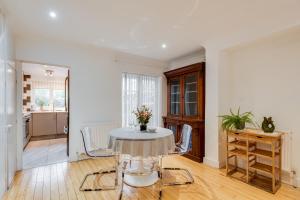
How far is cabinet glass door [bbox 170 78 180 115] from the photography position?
4457 mm

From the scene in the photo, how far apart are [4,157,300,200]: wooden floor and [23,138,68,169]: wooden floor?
1.38 ft

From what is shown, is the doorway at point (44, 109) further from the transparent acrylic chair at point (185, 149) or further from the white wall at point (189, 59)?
the white wall at point (189, 59)

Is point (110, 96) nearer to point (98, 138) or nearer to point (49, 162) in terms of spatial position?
point (98, 138)

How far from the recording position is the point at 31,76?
6.48 metres

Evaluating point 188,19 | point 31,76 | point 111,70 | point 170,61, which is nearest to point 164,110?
point 170,61

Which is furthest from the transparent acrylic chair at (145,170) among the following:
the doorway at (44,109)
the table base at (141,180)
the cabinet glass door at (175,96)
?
the doorway at (44,109)

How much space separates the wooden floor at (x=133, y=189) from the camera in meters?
2.35

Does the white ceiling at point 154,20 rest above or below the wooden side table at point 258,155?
above

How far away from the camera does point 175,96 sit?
461cm

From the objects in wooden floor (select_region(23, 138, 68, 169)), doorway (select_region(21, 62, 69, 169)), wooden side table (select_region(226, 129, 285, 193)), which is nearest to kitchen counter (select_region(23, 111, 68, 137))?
doorway (select_region(21, 62, 69, 169))

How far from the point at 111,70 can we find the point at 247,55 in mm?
2963

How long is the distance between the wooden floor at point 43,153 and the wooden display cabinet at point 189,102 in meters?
2.77

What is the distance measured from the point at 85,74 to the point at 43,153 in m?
2.28

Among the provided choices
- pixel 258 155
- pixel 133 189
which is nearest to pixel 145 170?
pixel 133 189
